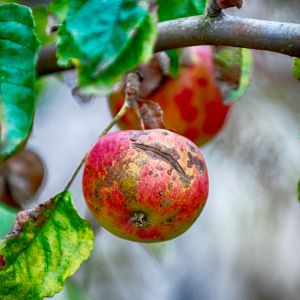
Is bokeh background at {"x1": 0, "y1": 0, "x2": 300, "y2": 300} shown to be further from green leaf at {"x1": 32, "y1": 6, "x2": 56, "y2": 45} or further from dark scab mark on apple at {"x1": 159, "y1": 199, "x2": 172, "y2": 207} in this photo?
dark scab mark on apple at {"x1": 159, "y1": 199, "x2": 172, "y2": 207}

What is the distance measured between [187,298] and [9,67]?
184 cm

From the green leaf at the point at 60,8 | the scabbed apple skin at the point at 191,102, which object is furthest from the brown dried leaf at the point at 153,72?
the green leaf at the point at 60,8

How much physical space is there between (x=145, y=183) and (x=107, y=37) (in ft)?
0.71

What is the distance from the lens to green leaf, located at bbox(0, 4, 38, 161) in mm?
721

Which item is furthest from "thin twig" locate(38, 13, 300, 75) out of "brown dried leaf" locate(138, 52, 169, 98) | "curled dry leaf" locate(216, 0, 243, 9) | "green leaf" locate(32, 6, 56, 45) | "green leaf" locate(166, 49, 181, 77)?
"green leaf" locate(32, 6, 56, 45)

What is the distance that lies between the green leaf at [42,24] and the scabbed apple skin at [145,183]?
55cm

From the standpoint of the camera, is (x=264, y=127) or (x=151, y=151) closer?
(x=151, y=151)

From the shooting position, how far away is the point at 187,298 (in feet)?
8.23

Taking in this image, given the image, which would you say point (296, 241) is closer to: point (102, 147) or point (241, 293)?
point (241, 293)

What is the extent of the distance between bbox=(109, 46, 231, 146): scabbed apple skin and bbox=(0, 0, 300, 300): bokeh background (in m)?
0.32

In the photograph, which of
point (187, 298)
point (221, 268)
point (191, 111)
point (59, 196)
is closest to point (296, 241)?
point (221, 268)

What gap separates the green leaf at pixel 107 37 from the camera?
2.10 feet

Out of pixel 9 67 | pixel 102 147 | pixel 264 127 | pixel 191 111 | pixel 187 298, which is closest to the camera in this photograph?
pixel 9 67

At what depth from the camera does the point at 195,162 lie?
866 millimetres
